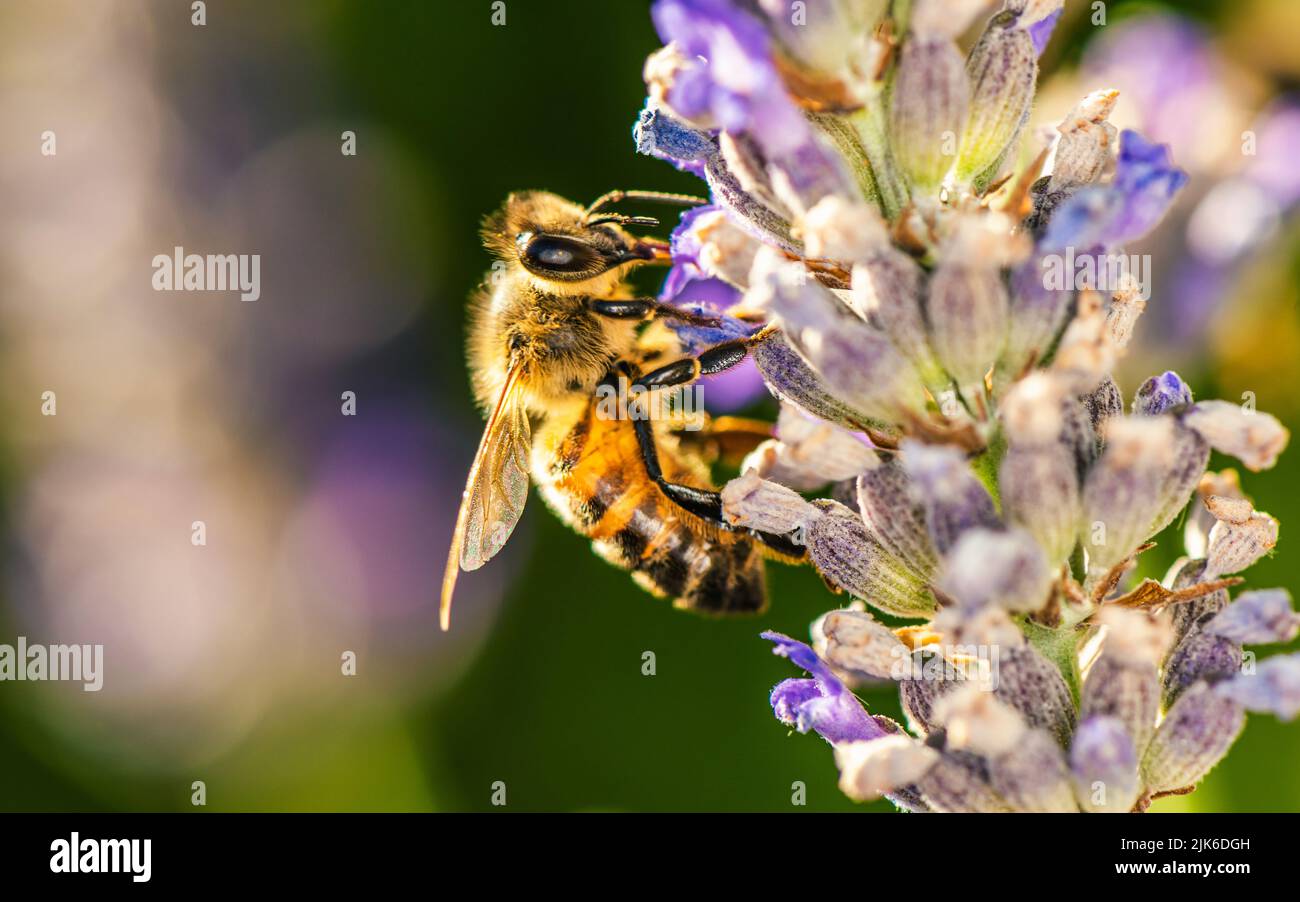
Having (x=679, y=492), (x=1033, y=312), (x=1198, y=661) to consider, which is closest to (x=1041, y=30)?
(x=1033, y=312)

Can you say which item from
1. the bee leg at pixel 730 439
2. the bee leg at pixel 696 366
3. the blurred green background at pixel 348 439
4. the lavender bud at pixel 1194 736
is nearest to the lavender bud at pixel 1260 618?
the lavender bud at pixel 1194 736

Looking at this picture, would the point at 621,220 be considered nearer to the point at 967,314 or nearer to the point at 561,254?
the point at 561,254

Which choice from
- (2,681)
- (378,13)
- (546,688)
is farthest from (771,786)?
(378,13)

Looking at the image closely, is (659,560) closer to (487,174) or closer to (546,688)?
(546,688)

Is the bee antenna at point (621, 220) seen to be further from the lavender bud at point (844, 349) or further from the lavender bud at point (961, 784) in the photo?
the lavender bud at point (961, 784)

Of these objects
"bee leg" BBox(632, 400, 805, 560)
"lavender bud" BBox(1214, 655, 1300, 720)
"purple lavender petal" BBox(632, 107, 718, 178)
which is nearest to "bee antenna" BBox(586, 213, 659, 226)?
"bee leg" BBox(632, 400, 805, 560)

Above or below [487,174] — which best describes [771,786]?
below

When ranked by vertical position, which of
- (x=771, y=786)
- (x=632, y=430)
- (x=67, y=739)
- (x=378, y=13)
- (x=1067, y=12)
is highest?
(x=378, y=13)
